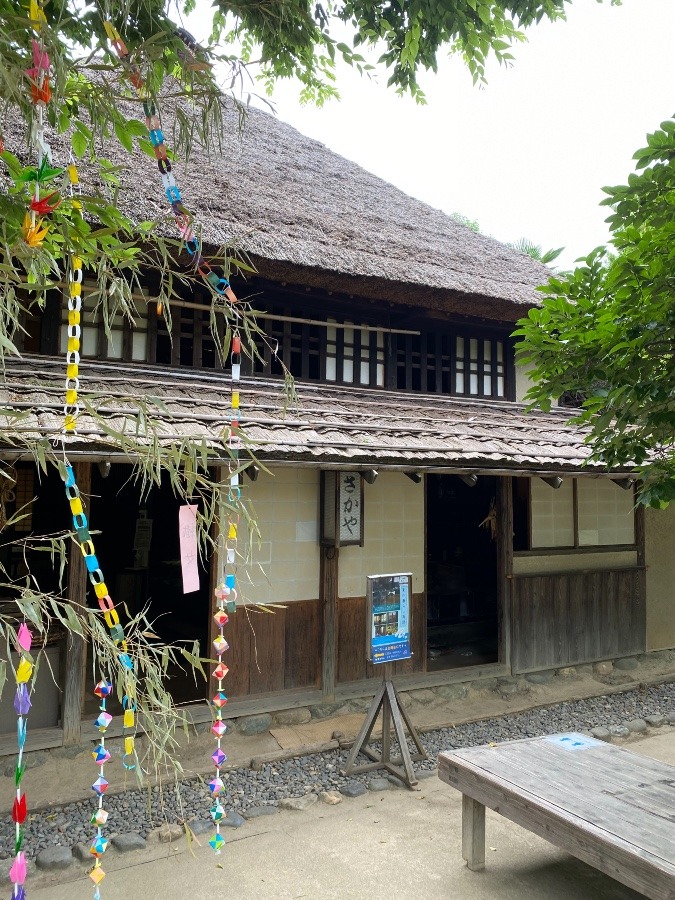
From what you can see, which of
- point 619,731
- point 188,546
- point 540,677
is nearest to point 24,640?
point 188,546

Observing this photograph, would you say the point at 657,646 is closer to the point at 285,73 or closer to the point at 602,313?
the point at 602,313

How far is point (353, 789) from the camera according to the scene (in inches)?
175

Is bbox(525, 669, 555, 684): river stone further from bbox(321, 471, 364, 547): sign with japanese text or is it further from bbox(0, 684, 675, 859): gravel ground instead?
bbox(321, 471, 364, 547): sign with japanese text

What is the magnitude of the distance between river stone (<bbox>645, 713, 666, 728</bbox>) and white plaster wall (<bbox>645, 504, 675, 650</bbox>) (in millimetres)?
1709

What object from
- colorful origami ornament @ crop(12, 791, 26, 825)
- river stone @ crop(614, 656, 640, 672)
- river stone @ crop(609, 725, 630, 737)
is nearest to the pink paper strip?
colorful origami ornament @ crop(12, 791, 26, 825)

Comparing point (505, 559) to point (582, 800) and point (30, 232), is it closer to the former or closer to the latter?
point (582, 800)

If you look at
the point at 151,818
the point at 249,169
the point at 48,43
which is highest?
the point at 249,169

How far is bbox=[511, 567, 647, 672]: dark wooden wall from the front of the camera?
22.5 feet

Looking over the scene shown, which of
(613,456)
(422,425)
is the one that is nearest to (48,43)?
(613,456)

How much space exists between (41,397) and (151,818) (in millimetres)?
2829

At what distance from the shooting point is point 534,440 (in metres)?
6.13

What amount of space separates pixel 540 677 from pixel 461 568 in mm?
2642

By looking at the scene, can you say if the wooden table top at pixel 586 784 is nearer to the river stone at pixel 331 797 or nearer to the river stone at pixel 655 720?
the river stone at pixel 331 797

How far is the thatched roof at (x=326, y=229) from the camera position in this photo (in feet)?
19.0
